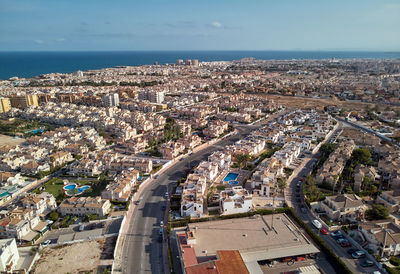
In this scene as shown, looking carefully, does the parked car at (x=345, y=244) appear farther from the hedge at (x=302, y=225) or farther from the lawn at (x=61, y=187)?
the lawn at (x=61, y=187)

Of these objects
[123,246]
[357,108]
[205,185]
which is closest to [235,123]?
[205,185]

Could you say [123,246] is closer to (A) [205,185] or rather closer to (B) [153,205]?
(B) [153,205]

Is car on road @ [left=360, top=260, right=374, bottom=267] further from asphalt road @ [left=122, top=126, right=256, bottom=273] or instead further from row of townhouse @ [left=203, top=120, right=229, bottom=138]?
row of townhouse @ [left=203, top=120, right=229, bottom=138]

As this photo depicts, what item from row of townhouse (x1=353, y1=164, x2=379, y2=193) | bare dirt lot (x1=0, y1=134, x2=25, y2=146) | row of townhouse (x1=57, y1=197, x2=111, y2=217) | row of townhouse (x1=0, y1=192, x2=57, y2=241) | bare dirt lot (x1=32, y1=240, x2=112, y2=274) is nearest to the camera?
bare dirt lot (x1=32, y1=240, x2=112, y2=274)

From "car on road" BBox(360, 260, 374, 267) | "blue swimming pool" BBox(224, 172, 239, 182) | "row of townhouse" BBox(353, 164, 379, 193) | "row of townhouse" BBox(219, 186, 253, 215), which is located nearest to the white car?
"car on road" BBox(360, 260, 374, 267)

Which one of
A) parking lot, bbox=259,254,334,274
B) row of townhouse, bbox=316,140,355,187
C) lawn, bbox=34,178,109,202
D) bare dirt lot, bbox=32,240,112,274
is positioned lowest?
bare dirt lot, bbox=32,240,112,274

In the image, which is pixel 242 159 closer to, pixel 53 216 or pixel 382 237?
pixel 382 237
